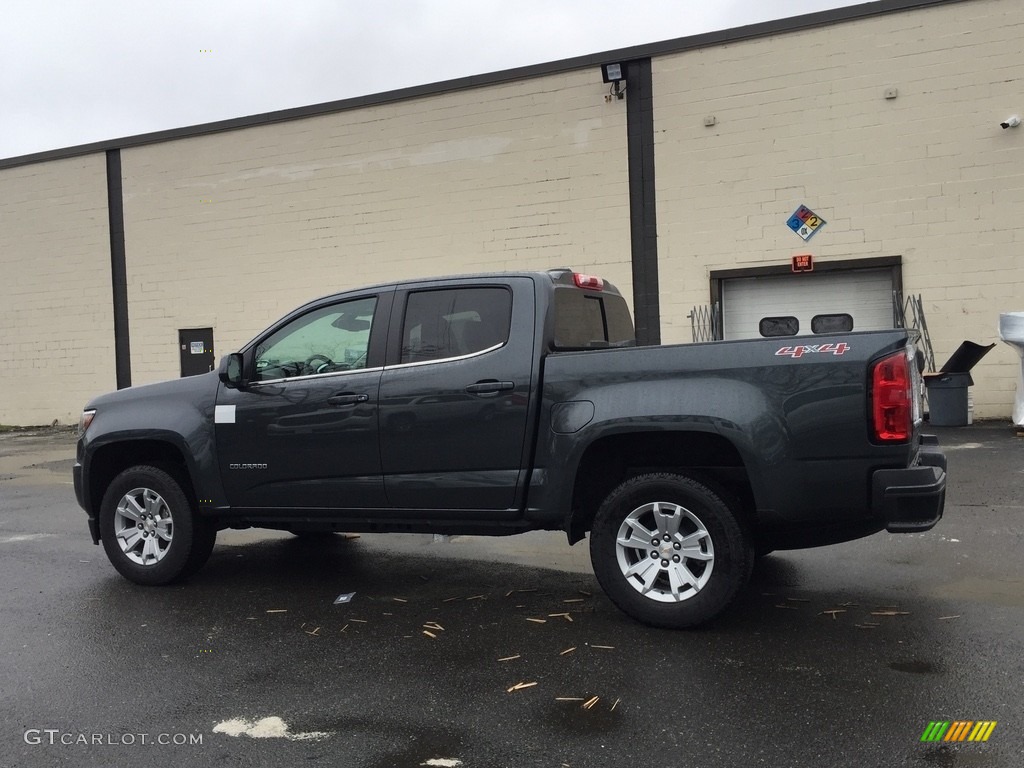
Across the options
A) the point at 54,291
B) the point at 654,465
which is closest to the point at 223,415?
the point at 654,465

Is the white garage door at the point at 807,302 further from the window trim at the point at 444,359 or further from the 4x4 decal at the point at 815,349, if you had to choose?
the 4x4 decal at the point at 815,349

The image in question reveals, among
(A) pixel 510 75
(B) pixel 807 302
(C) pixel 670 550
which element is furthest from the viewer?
(A) pixel 510 75

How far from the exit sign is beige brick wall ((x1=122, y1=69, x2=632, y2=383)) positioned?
2.85 meters

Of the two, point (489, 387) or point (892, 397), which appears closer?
point (892, 397)

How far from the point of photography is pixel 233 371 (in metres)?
5.50

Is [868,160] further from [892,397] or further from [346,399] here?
[346,399]


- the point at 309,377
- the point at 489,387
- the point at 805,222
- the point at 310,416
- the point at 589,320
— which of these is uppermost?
the point at 805,222

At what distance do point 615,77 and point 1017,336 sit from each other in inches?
299

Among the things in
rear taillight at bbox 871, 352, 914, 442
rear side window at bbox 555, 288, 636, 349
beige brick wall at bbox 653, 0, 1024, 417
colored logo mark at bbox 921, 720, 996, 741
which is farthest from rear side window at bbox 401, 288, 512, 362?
beige brick wall at bbox 653, 0, 1024, 417

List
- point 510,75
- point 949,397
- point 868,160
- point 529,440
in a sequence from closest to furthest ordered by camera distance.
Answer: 1. point 529,440
2. point 949,397
3. point 868,160
4. point 510,75

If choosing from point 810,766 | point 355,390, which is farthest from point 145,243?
point 810,766

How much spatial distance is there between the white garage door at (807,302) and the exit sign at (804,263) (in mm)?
206

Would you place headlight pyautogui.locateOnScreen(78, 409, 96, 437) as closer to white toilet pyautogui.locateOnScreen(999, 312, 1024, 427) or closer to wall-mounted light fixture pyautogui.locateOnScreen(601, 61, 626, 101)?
white toilet pyautogui.locateOnScreen(999, 312, 1024, 427)

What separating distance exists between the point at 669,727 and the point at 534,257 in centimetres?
1301
